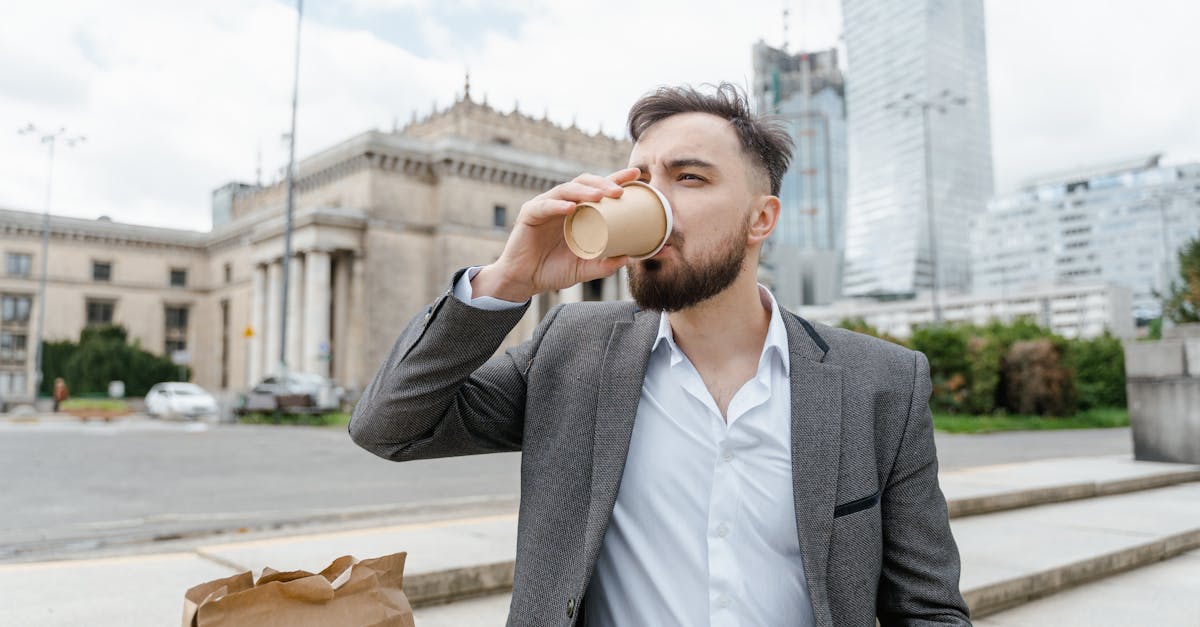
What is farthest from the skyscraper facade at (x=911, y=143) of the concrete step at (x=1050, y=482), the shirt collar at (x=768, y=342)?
the shirt collar at (x=768, y=342)

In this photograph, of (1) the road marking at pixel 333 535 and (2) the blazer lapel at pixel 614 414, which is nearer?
(2) the blazer lapel at pixel 614 414

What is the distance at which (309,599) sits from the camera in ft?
4.87

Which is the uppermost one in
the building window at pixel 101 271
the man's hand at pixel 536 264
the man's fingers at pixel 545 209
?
the building window at pixel 101 271

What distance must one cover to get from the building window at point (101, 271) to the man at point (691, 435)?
7380 centimetres

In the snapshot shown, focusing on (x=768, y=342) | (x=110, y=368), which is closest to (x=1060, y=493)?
(x=768, y=342)

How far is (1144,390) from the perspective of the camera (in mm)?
9852

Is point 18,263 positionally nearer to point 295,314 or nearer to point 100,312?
point 100,312

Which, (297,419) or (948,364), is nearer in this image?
(948,364)

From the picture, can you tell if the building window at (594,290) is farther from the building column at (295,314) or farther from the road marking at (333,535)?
the road marking at (333,535)

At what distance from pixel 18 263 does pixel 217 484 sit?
211ft

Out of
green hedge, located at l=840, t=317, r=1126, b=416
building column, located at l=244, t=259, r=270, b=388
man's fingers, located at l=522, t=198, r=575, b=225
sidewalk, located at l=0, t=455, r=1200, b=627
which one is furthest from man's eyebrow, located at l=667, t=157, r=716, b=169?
building column, located at l=244, t=259, r=270, b=388

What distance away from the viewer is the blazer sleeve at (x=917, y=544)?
1935 mm

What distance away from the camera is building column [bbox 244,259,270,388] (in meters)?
51.3

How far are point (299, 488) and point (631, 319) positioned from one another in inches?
370
